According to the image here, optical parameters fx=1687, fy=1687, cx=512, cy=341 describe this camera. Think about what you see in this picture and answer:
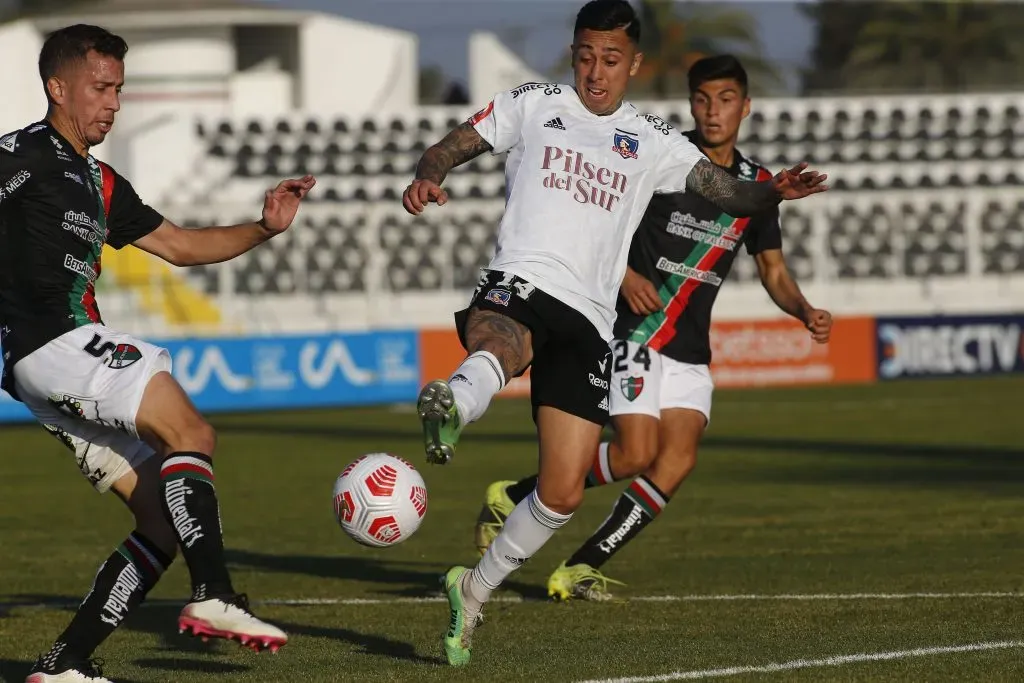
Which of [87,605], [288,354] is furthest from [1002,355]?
[87,605]

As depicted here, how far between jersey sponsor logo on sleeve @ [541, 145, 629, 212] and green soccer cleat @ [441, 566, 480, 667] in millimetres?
1571

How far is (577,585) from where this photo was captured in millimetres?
8172

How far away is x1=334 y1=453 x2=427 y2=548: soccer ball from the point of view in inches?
237

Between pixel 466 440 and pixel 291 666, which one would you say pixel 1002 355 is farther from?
pixel 291 666

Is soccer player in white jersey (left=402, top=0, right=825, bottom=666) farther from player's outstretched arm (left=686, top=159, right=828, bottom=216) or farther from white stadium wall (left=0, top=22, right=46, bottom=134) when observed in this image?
white stadium wall (left=0, top=22, right=46, bottom=134)

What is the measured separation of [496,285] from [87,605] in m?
1.91

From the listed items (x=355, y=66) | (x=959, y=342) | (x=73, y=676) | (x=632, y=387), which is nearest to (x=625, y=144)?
(x=632, y=387)

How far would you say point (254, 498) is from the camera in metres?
13.9

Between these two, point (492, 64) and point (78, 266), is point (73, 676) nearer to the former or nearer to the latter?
point (78, 266)

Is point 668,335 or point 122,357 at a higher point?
point 122,357

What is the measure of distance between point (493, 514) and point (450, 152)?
2.37 m

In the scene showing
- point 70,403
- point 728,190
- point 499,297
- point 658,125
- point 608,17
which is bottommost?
point 70,403

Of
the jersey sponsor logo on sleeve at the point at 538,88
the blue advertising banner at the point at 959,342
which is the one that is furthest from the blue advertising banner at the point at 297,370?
the jersey sponsor logo on sleeve at the point at 538,88

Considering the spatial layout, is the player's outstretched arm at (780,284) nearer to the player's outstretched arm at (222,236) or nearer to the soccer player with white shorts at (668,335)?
the soccer player with white shorts at (668,335)
